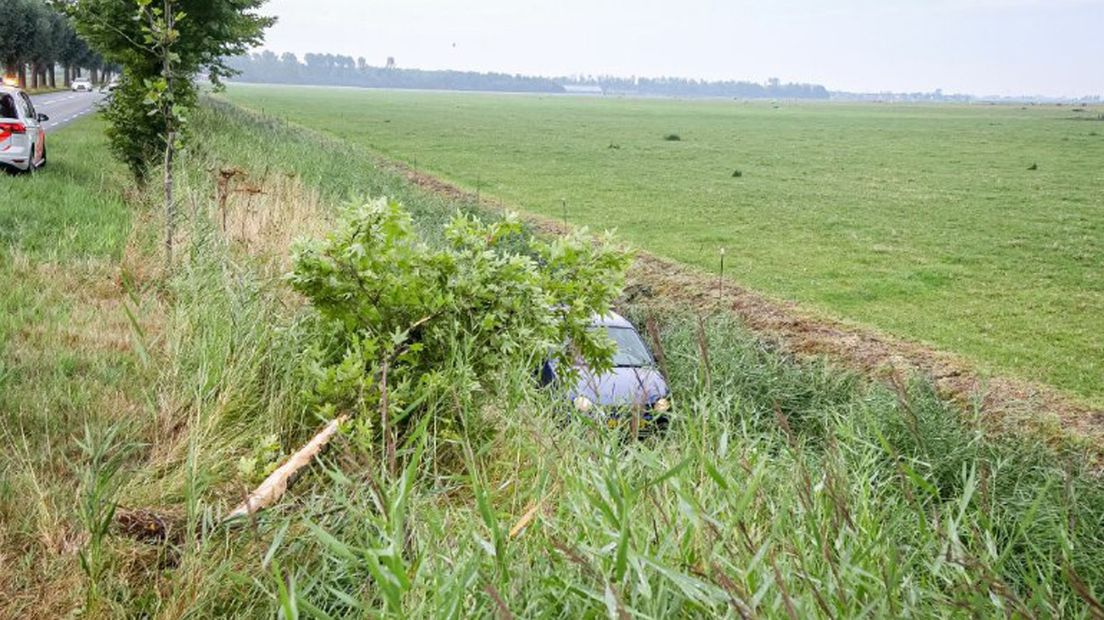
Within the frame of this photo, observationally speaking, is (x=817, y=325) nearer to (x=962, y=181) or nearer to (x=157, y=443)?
(x=157, y=443)

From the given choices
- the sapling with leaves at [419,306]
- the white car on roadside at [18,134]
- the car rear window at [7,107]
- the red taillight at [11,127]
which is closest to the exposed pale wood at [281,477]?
the sapling with leaves at [419,306]

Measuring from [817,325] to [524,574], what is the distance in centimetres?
1068

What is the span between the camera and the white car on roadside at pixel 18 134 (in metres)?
15.3

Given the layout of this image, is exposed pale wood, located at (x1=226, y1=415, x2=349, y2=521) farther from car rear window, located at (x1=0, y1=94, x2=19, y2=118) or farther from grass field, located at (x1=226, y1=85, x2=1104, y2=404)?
car rear window, located at (x1=0, y1=94, x2=19, y2=118)

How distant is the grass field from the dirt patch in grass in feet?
2.00

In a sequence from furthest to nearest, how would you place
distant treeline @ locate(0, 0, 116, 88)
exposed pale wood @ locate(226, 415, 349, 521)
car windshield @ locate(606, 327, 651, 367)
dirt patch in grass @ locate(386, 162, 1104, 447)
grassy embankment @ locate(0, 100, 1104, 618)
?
distant treeline @ locate(0, 0, 116, 88) < car windshield @ locate(606, 327, 651, 367) < dirt patch in grass @ locate(386, 162, 1104, 447) < exposed pale wood @ locate(226, 415, 349, 521) < grassy embankment @ locate(0, 100, 1104, 618)

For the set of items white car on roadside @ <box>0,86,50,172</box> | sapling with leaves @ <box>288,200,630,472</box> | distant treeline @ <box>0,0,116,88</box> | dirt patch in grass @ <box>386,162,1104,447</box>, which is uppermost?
distant treeline @ <box>0,0,116,88</box>

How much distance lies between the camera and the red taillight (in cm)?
1538

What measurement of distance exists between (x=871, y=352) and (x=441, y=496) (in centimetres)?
855

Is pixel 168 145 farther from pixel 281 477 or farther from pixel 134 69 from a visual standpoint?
pixel 134 69


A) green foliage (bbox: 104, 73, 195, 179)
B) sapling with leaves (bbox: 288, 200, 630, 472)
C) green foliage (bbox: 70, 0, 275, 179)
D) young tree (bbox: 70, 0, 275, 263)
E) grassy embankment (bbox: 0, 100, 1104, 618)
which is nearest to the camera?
grassy embankment (bbox: 0, 100, 1104, 618)

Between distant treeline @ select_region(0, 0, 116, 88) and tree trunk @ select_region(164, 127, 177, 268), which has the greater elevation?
distant treeline @ select_region(0, 0, 116, 88)

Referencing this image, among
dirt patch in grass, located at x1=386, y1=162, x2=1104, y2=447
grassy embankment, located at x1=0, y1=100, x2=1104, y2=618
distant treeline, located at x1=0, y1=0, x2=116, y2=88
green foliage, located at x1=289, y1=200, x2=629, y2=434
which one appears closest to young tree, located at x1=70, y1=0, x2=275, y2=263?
grassy embankment, located at x1=0, y1=100, x2=1104, y2=618

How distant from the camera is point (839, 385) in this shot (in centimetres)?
976
